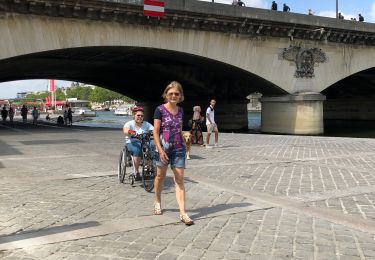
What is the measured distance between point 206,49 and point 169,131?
21.1 meters

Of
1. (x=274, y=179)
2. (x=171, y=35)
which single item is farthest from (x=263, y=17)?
(x=274, y=179)

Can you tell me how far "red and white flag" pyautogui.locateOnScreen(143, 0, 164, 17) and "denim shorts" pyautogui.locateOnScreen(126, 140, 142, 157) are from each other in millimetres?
15923

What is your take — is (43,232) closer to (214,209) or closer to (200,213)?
(200,213)

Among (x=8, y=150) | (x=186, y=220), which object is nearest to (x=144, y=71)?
(x=8, y=150)

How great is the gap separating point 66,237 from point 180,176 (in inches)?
63.0

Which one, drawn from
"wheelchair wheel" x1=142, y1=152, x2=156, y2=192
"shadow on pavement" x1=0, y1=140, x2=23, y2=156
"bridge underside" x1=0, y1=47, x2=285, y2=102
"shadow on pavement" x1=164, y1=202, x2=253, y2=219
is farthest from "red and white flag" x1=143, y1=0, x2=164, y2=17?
"shadow on pavement" x1=164, y1=202, x2=253, y2=219

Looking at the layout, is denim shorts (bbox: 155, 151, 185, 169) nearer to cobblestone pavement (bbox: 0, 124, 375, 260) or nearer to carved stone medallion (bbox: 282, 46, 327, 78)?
cobblestone pavement (bbox: 0, 124, 375, 260)

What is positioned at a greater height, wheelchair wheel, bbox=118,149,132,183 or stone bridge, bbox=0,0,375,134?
stone bridge, bbox=0,0,375,134

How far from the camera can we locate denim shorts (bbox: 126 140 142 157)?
832cm

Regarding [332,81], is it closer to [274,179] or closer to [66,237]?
[274,179]

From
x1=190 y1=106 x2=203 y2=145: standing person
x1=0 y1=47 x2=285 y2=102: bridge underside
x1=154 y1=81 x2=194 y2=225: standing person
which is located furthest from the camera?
x1=0 y1=47 x2=285 y2=102: bridge underside

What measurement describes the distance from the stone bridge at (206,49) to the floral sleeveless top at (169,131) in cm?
1713

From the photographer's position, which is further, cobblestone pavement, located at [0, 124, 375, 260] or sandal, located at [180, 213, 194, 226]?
sandal, located at [180, 213, 194, 226]

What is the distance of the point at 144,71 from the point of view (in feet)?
117
